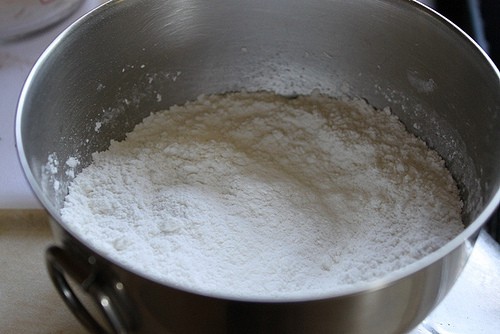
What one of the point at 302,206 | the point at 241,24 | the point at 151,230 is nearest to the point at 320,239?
the point at 302,206

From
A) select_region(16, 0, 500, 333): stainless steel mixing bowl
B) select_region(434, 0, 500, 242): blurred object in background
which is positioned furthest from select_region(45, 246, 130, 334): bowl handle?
select_region(434, 0, 500, 242): blurred object in background

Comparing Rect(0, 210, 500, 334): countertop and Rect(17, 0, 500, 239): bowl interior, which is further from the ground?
Rect(17, 0, 500, 239): bowl interior

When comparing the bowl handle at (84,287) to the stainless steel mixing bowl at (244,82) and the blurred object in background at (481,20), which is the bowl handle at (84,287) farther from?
the blurred object in background at (481,20)

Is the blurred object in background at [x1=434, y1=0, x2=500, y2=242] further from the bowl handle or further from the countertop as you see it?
the bowl handle

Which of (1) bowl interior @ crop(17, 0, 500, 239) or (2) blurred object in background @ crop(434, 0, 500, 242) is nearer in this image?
(1) bowl interior @ crop(17, 0, 500, 239)

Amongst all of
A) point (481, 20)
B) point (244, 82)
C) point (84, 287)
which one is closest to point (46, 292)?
point (84, 287)

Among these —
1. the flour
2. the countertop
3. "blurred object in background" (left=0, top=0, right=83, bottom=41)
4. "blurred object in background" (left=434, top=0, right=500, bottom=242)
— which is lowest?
the countertop

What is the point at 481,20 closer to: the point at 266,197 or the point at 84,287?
the point at 266,197

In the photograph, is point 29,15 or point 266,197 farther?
point 29,15
